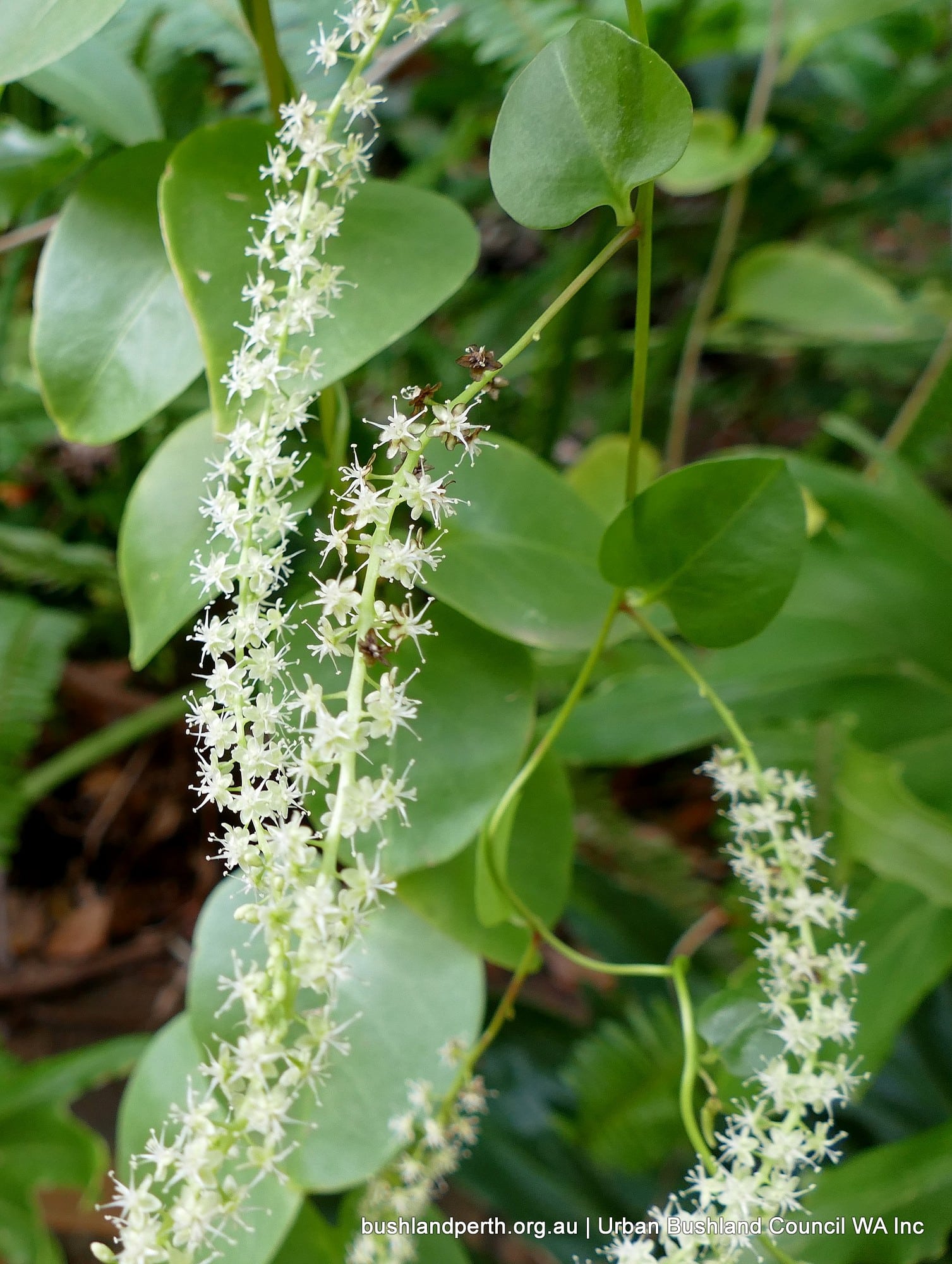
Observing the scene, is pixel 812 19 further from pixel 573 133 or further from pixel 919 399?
pixel 573 133

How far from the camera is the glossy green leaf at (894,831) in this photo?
0.56m

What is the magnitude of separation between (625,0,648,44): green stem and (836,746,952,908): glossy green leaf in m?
0.43

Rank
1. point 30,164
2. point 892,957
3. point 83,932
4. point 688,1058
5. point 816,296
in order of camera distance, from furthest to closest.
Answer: point 83,932, point 816,296, point 892,957, point 30,164, point 688,1058

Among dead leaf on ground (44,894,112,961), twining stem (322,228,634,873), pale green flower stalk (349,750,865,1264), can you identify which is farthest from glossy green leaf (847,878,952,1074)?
dead leaf on ground (44,894,112,961)

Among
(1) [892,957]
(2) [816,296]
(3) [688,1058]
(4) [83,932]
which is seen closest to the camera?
(3) [688,1058]

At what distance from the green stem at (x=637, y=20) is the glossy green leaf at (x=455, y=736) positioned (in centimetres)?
24

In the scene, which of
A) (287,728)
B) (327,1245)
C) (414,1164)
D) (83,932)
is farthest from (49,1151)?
(287,728)

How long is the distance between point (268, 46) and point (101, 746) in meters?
0.70

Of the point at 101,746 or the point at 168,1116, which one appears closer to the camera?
the point at 168,1116

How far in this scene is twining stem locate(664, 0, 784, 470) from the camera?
0.84 m

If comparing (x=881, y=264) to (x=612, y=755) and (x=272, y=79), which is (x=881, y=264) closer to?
(x=612, y=755)

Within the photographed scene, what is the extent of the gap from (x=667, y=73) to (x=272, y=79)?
0.23 metres

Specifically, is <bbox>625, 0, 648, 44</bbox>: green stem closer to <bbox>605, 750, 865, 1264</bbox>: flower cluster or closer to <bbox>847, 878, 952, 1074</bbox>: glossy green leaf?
<bbox>605, 750, 865, 1264</bbox>: flower cluster

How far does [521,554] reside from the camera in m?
0.46
